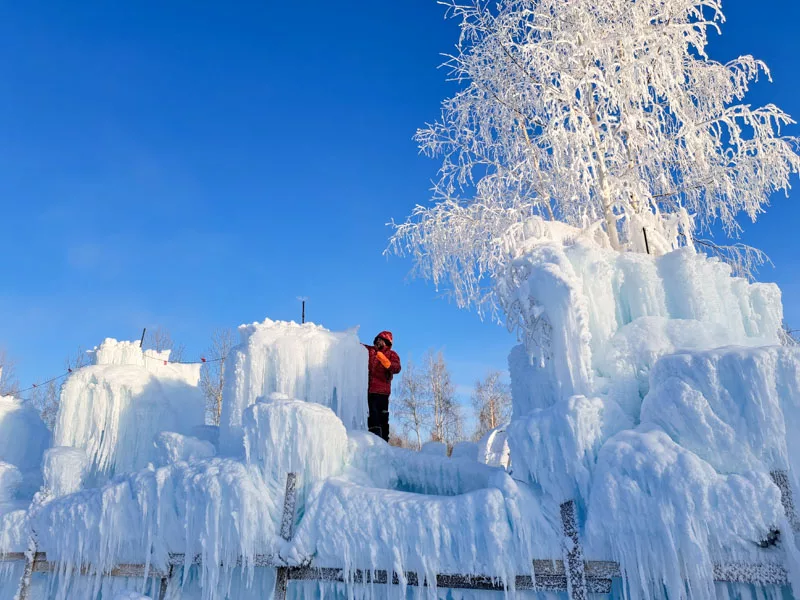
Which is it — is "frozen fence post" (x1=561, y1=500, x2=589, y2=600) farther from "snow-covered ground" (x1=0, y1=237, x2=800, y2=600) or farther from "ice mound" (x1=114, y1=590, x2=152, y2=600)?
"ice mound" (x1=114, y1=590, x2=152, y2=600)

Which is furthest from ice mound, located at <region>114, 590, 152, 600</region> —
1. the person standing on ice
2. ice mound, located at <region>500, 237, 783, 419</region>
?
ice mound, located at <region>500, 237, 783, 419</region>

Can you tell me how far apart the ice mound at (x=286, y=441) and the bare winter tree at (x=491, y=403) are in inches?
859

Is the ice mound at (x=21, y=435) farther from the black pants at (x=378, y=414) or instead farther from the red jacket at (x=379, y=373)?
the red jacket at (x=379, y=373)

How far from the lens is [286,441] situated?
5.74m

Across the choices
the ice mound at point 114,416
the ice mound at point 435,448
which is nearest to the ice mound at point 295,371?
the ice mound at point 435,448

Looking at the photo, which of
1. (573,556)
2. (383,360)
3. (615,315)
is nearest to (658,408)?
(573,556)

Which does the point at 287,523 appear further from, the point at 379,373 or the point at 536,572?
the point at 379,373

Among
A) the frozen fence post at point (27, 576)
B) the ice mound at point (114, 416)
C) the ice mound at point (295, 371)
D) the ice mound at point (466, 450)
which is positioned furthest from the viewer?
the ice mound at point (114, 416)

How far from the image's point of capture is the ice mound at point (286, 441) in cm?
572

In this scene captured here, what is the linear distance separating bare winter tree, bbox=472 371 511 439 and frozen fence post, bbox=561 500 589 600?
22.5 meters

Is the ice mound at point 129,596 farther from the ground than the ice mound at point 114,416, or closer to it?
closer to it

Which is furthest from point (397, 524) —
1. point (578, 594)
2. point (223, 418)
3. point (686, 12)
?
point (686, 12)

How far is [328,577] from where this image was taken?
529cm

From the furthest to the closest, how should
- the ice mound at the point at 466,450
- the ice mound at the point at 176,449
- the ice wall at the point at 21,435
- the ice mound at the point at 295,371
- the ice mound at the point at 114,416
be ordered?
the ice wall at the point at 21,435, the ice mound at the point at 114,416, the ice mound at the point at 466,450, the ice mound at the point at 295,371, the ice mound at the point at 176,449
